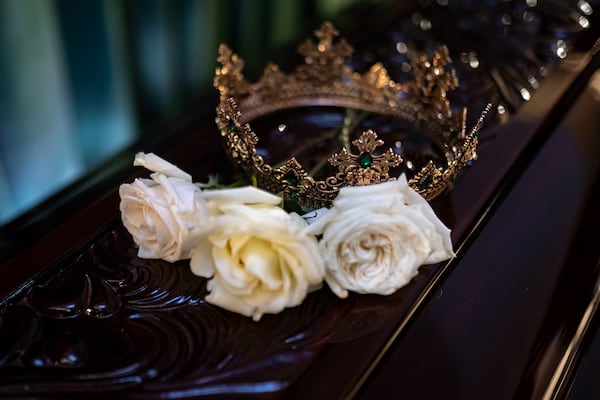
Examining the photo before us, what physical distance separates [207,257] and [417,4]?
76 centimetres

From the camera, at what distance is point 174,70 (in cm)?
123

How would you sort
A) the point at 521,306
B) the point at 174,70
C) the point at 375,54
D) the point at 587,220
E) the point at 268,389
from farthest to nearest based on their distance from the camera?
the point at 174,70, the point at 375,54, the point at 587,220, the point at 521,306, the point at 268,389

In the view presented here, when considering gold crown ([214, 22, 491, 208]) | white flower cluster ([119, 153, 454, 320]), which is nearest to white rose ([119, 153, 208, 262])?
white flower cluster ([119, 153, 454, 320])

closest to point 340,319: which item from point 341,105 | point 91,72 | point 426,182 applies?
point 426,182

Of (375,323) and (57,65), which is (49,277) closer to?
(375,323)

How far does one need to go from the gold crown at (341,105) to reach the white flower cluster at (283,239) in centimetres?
7

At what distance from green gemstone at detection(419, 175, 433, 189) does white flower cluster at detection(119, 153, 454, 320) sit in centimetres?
9

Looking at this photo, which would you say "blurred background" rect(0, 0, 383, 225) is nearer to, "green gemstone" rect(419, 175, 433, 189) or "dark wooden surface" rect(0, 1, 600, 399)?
"dark wooden surface" rect(0, 1, 600, 399)

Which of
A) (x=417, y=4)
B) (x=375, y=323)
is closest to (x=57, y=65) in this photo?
(x=417, y=4)

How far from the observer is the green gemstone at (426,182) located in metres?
0.62

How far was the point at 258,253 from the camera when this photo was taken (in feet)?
1.59

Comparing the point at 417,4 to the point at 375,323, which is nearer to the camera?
the point at 375,323

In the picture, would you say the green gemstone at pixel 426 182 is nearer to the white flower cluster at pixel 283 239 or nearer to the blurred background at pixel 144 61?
the white flower cluster at pixel 283 239

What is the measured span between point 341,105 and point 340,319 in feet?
1.27
